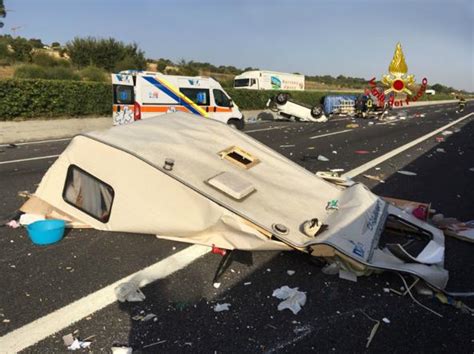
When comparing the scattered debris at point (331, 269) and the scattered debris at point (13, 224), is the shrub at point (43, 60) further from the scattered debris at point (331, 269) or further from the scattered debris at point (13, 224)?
the scattered debris at point (331, 269)

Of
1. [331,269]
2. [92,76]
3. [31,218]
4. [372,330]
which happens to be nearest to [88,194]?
[31,218]

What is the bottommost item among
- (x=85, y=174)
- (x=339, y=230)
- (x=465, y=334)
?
(x=465, y=334)

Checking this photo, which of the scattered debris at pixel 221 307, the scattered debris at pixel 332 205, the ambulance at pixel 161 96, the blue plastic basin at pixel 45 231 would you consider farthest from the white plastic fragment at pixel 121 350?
the ambulance at pixel 161 96

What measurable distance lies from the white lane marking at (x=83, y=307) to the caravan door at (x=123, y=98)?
11.3 m

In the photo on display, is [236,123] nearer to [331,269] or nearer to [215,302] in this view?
[331,269]

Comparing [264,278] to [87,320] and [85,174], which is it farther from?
[85,174]

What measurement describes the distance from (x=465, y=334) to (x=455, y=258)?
1349mm

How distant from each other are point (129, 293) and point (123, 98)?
12102 millimetres

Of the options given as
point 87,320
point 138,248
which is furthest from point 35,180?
point 87,320

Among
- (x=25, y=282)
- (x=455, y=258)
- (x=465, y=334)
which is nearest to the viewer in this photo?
(x=465, y=334)

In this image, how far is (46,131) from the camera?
557 inches

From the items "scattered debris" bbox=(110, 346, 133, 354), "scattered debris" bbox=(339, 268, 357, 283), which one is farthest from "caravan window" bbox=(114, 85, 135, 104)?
"scattered debris" bbox=(110, 346, 133, 354)

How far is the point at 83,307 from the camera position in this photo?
120 inches

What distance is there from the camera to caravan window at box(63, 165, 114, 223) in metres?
4.12
